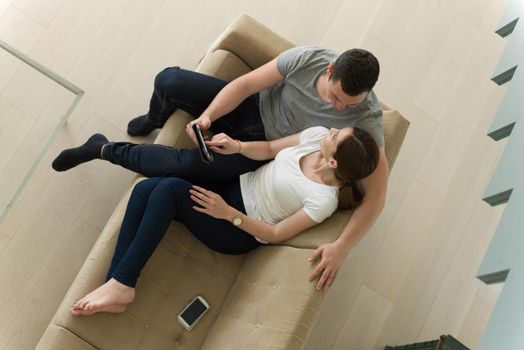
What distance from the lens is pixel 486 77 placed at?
10.5 ft

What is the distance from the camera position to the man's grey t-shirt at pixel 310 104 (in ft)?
6.73

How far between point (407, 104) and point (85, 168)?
5.88ft

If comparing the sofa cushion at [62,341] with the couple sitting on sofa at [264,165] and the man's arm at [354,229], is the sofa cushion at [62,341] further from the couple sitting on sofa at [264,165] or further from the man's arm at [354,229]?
the man's arm at [354,229]

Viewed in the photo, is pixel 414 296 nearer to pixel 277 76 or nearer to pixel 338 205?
pixel 338 205

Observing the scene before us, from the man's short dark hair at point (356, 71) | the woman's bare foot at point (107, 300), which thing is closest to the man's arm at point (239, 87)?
the man's short dark hair at point (356, 71)

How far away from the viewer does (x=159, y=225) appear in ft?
6.51

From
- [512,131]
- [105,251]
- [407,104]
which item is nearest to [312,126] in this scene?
[512,131]

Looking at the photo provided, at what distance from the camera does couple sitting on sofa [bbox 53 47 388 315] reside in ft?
6.26

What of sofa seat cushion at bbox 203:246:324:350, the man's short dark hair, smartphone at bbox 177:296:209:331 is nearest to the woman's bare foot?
smartphone at bbox 177:296:209:331

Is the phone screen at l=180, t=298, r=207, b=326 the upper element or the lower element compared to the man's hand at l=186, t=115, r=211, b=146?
lower

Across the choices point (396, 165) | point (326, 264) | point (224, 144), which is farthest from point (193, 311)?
point (396, 165)

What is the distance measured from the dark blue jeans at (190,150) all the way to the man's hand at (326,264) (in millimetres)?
497

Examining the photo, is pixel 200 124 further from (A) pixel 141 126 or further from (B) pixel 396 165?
(B) pixel 396 165

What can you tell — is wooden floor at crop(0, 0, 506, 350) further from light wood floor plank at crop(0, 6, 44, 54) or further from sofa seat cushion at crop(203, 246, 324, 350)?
sofa seat cushion at crop(203, 246, 324, 350)
